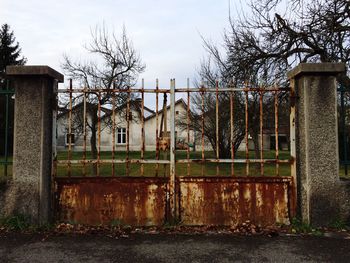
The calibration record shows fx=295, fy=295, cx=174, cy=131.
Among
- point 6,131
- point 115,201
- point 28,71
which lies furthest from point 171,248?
point 28,71

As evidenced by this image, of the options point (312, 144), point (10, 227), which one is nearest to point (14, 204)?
point (10, 227)

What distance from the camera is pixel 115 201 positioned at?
14.4ft

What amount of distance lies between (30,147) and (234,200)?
3.05 metres

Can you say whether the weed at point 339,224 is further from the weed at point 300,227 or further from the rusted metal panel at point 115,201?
the rusted metal panel at point 115,201

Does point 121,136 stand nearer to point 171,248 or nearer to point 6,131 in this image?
point 6,131

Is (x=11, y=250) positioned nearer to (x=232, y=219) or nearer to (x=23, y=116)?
(x=23, y=116)

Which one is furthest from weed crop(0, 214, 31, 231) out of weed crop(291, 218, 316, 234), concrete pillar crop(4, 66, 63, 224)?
weed crop(291, 218, 316, 234)

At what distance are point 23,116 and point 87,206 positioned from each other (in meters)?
1.61

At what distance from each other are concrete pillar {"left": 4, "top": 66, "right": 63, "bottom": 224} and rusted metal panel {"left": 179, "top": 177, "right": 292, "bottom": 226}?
2.01m

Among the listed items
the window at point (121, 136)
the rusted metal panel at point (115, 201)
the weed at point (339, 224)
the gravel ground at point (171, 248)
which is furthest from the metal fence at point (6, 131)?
the window at point (121, 136)

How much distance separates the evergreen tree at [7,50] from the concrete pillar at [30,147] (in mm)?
26555

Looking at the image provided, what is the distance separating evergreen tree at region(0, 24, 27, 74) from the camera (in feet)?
90.7

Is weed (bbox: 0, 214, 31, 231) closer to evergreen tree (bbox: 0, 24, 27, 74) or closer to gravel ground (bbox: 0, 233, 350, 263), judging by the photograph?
gravel ground (bbox: 0, 233, 350, 263)

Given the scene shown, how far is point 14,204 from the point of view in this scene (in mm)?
4215
